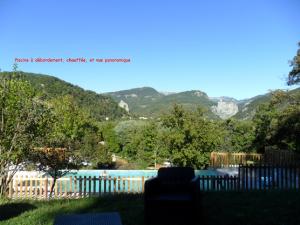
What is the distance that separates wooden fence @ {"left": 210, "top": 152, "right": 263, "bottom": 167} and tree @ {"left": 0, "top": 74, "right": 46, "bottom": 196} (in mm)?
13236

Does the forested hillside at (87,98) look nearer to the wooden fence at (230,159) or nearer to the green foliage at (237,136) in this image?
the green foliage at (237,136)

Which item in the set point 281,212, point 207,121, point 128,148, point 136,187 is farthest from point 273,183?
point 128,148

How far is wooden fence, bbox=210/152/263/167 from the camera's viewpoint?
23.6 metres

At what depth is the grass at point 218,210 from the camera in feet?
21.8

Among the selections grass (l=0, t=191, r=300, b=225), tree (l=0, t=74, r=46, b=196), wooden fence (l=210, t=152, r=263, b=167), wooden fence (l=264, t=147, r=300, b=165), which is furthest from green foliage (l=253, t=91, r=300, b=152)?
tree (l=0, t=74, r=46, b=196)

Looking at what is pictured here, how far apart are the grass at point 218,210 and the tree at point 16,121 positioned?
2.79 metres

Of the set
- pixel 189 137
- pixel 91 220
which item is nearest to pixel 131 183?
pixel 189 137

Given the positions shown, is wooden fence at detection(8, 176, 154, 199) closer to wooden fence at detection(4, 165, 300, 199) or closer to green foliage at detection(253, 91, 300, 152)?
wooden fence at detection(4, 165, 300, 199)

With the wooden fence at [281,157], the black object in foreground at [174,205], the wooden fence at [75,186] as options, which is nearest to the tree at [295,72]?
the wooden fence at [281,157]

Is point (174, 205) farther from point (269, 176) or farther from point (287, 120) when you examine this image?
point (287, 120)

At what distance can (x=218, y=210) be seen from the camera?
24.4 feet

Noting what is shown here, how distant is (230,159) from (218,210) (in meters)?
17.8

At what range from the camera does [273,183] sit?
13.0 m

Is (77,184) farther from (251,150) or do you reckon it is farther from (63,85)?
(63,85)
